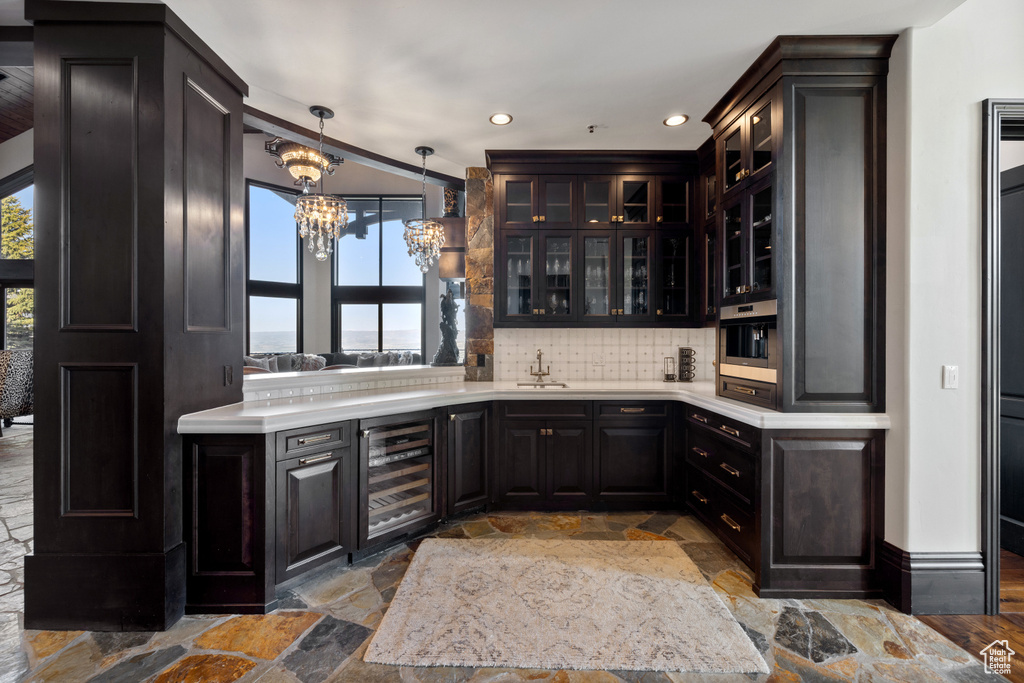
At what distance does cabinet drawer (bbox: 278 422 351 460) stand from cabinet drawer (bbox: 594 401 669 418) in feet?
5.96

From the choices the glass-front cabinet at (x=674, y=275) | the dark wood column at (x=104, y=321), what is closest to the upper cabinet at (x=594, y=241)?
the glass-front cabinet at (x=674, y=275)

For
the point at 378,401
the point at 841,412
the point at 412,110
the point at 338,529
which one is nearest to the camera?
the point at 841,412

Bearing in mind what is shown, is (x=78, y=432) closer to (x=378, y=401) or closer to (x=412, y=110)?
(x=378, y=401)

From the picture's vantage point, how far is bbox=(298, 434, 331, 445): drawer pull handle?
2246 mm

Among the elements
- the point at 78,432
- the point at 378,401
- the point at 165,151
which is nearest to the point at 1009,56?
the point at 378,401

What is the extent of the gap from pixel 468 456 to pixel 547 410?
2.24ft

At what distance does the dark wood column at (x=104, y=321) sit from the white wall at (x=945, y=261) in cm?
357

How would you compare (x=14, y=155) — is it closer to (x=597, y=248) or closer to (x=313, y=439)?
(x=313, y=439)

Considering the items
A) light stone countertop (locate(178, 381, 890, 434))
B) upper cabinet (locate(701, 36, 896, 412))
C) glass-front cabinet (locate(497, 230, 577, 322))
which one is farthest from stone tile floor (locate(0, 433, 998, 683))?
glass-front cabinet (locate(497, 230, 577, 322))

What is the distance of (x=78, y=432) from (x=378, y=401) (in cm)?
135

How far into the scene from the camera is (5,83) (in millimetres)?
4516

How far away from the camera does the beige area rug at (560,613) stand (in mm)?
1748

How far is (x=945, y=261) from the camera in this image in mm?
2094

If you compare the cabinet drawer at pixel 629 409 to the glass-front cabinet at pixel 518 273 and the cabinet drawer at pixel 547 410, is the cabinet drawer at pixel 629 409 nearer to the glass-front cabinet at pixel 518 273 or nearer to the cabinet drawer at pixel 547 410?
the cabinet drawer at pixel 547 410
